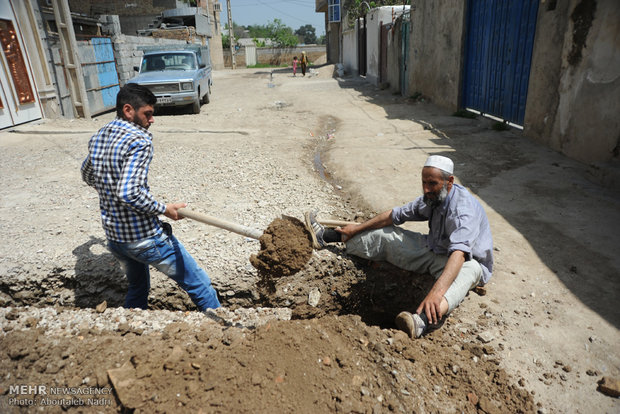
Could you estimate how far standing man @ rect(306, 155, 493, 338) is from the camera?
2617 mm

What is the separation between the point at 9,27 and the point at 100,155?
8.85 metres

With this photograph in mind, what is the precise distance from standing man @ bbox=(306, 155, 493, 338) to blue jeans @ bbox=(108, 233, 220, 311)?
3.49ft

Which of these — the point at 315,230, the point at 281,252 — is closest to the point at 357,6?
the point at 315,230

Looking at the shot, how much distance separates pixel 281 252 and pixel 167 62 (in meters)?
10.8

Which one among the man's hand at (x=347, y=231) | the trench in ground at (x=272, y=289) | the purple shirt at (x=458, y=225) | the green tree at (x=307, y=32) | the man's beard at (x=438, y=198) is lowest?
the trench in ground at (x=272, y=289)

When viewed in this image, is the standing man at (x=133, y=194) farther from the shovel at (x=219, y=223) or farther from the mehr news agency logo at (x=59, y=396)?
the mehr news agency logo at (x=59, y=396)

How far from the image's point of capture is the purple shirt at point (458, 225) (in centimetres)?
275

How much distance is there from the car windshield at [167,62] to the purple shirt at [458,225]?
10631mm

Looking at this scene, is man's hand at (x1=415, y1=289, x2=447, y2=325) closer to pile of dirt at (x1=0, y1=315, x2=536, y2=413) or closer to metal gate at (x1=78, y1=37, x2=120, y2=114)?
pile of dirt at (x1=0, y1=315, x2=536, y2=413)

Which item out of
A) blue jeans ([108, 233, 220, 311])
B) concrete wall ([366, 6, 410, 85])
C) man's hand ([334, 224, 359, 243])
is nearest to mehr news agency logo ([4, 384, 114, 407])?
blue jeans ([108, 233, 220, 311])

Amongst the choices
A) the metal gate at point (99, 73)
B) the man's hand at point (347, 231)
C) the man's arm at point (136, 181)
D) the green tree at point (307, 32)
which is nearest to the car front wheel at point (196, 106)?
the metal gate at point (99, 73)

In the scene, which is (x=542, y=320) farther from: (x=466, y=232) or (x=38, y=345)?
(x=38, y=345)

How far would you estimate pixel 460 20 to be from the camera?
9500mm

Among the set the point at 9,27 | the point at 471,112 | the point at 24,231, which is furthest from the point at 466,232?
the point at 9,27
